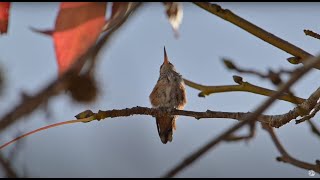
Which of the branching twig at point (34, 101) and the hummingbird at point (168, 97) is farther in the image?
the hummingbird at point (168, 97)

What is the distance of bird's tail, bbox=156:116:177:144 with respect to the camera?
8.22 ft

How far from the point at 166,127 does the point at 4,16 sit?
7.11 ft

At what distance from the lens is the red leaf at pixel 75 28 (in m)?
0.37

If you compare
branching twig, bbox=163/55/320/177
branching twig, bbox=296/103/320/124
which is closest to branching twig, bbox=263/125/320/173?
branching twig, bbox=296/103/320/124

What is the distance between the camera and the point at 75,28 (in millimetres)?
396

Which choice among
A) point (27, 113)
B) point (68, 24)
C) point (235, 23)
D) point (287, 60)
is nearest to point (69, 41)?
point (68, 24)

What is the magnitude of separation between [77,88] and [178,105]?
2.33 meters

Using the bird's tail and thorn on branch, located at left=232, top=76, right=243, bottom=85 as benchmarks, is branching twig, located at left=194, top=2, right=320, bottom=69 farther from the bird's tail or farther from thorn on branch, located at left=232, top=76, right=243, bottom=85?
the bird's tail

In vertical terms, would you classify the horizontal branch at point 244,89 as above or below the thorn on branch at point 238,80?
below

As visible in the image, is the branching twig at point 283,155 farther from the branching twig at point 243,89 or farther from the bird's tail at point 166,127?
the bird's tail at point 166,127

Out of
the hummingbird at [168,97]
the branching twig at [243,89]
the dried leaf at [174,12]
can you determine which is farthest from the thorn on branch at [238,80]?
the hummingbird at [168,97]

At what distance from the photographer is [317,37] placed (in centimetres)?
90

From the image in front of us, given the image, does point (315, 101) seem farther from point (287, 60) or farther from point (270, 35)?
point (270, 35)

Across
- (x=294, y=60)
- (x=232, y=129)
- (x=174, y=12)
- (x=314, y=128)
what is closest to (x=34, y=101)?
(x=232, y=129)
